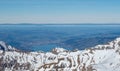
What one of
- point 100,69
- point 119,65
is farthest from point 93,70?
point 119,65

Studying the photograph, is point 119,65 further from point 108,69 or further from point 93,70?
point 93,70

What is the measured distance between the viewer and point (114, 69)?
189 metres

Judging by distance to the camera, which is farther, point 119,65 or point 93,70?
point 119,65

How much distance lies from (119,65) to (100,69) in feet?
65.5

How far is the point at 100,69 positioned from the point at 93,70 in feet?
14.4

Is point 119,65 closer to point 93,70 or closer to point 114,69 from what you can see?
point 114,69

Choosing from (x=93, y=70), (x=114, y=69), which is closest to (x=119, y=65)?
(x=114, y=69)

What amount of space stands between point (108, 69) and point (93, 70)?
12.6m

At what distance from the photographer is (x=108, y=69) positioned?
191m

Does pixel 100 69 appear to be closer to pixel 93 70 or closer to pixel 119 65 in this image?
pixel 93 70

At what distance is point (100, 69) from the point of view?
18438 cm

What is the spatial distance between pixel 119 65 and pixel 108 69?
1113 centimetres

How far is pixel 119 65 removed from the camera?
19825 cm
